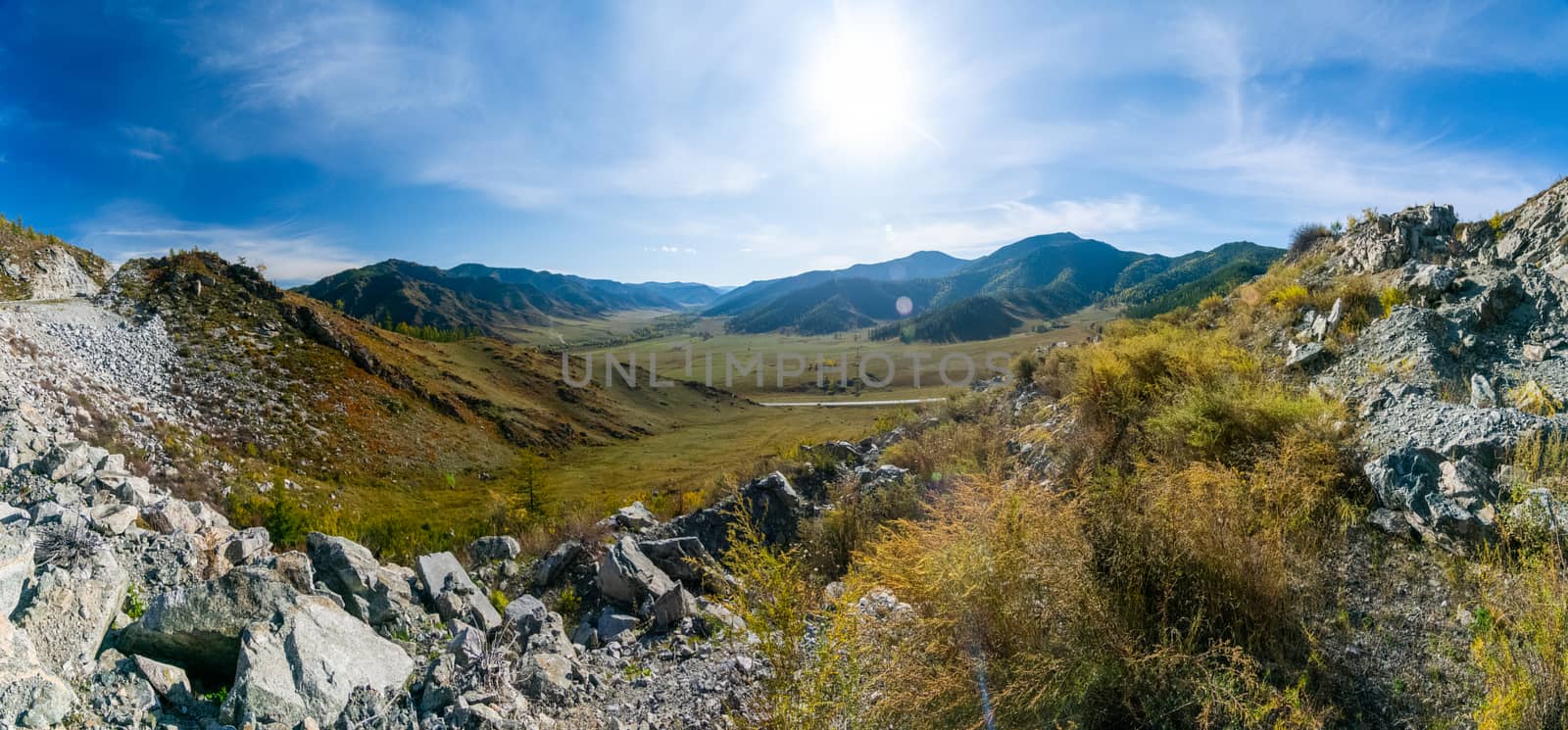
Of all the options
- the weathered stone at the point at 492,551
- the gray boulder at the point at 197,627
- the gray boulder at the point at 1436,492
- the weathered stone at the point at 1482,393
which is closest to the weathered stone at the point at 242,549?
the gray boulder at the point at 197,627

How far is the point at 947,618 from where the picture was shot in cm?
398

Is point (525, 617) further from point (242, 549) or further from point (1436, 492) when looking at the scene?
point (1436, 492)

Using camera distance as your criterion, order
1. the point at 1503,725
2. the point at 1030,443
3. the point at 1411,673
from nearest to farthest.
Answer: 1. the point at 1503,725
2. the point at 1411,673
3. the point at 1030,443

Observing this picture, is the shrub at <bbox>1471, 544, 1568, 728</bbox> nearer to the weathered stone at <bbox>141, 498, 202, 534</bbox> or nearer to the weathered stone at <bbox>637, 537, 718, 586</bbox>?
the weathered stone at <bbox>637, 537, 718, 586</bbox>

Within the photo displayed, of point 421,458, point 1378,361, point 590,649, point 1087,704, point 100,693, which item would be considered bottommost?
point 421,458

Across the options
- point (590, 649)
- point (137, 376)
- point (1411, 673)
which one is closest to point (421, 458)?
point (137, 376)

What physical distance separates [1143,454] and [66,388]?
33592mm

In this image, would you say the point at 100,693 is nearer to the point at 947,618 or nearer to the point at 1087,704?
the point at 947,618

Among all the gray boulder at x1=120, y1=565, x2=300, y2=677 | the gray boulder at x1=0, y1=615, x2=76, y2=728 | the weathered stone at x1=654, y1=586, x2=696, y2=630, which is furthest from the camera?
the weathered stone at x1=654, y1=586, x2=696, y2=630

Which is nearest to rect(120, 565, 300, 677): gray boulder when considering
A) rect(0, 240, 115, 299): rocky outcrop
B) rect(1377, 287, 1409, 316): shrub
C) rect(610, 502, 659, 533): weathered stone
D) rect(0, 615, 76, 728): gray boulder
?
rect(0, 615, 76, 728): gray boulder

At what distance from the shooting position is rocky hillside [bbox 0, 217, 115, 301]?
30.1 meters

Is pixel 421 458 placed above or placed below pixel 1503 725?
below

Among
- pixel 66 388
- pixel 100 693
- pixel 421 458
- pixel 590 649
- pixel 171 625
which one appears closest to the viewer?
pixel 100 693

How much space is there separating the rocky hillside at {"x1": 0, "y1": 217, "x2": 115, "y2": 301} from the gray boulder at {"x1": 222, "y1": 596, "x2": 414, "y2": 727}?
4084cm
